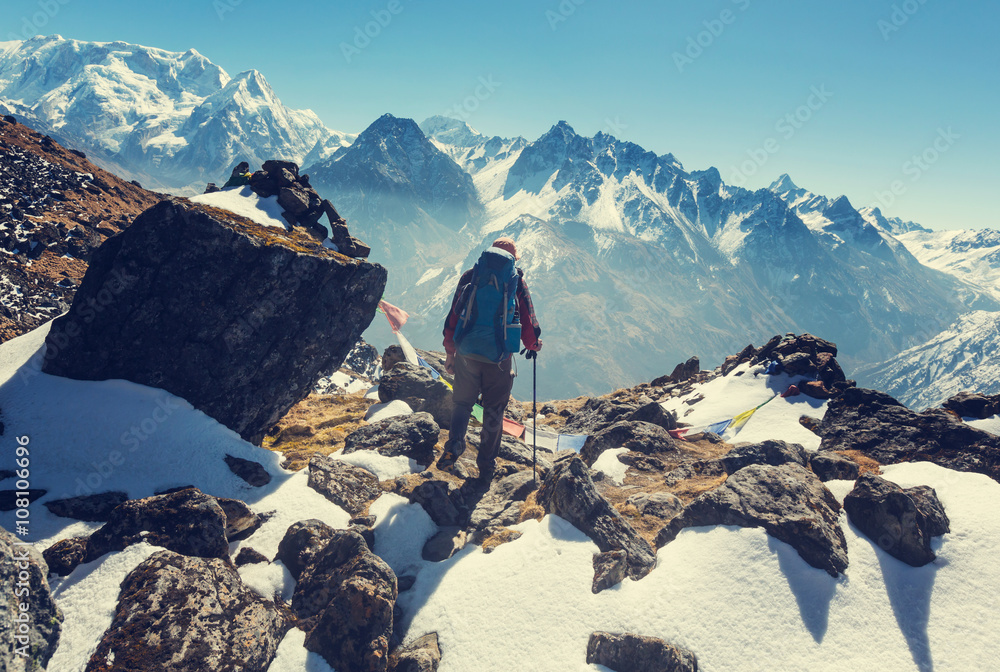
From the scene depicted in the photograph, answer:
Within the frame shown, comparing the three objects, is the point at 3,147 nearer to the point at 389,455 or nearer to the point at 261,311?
the point at 261,311

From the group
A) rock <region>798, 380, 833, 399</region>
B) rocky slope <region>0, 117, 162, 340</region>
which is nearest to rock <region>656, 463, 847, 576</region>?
rock <region>798, 380, 833, 399</region>

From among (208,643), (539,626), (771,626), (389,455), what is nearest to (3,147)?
(389,455)

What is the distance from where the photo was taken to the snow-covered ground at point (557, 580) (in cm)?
650

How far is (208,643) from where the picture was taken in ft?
19.9

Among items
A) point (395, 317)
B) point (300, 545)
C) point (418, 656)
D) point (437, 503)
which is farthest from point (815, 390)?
point (300, 545)

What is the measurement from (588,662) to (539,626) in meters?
0.83

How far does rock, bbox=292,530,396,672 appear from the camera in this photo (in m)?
6.58

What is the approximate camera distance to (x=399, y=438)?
13.1m

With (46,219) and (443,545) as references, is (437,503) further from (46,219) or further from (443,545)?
(46,219)

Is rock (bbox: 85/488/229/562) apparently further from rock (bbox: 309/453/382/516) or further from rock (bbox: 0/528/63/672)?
rock (bbox: 309/453/382/516)

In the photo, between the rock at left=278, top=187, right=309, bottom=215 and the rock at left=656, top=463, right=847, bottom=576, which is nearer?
the rock at left=656, top=463, right=847, bottom=576

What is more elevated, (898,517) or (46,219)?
(46,219)

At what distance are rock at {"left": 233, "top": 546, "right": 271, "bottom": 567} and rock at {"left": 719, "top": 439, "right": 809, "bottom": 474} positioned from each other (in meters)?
11.5

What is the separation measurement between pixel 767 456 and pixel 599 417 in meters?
12.4
